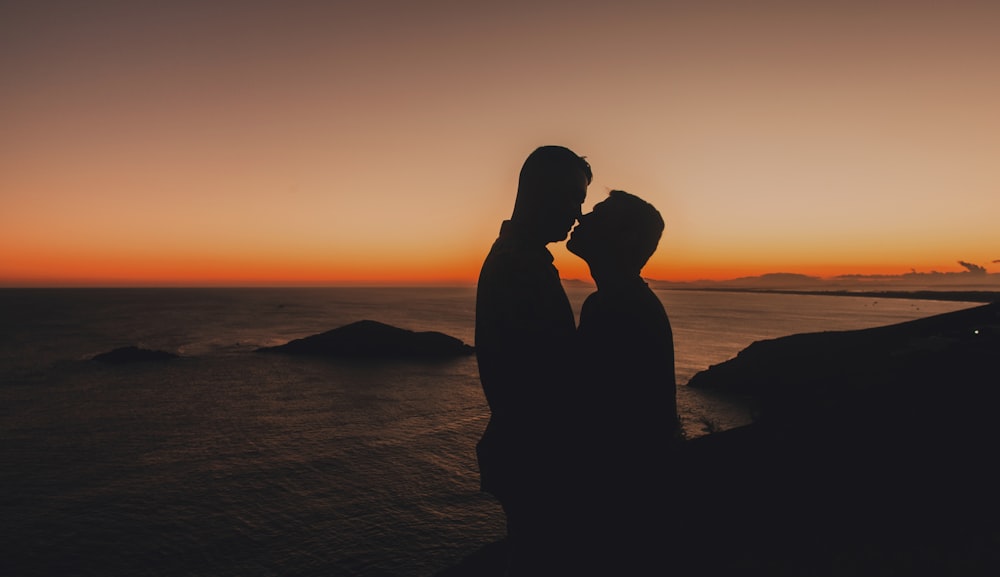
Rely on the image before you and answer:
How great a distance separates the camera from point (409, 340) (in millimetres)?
62344

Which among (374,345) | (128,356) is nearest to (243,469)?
(374,345)

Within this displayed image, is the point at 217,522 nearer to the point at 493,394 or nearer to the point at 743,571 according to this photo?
the point at 743,571

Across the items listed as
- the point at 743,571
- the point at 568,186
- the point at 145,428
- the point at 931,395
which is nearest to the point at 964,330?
the point at 931,395

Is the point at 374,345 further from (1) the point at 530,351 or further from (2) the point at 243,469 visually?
(1) the point at 530,351

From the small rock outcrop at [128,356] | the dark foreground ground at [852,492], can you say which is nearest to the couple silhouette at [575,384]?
the dark foreground ground at [852,492]

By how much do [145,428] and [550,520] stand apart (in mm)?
37228

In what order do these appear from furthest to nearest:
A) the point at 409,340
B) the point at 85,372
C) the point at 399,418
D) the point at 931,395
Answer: the point at 409,340, the point at 85,372, the point at 399,418, the point at 931,395

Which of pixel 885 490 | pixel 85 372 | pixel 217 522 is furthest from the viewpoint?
pixel 85 372

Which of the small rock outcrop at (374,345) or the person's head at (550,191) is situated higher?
the person's head at (550,191)

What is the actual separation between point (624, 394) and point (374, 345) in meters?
61.5

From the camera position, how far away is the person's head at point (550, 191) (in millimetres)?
2504

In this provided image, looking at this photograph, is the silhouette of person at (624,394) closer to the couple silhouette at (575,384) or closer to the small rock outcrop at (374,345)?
the couple silhouette at (575,384)

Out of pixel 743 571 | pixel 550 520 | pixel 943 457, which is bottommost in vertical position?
pixel 743 571

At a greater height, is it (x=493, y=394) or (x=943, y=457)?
(x=493, y=394)
